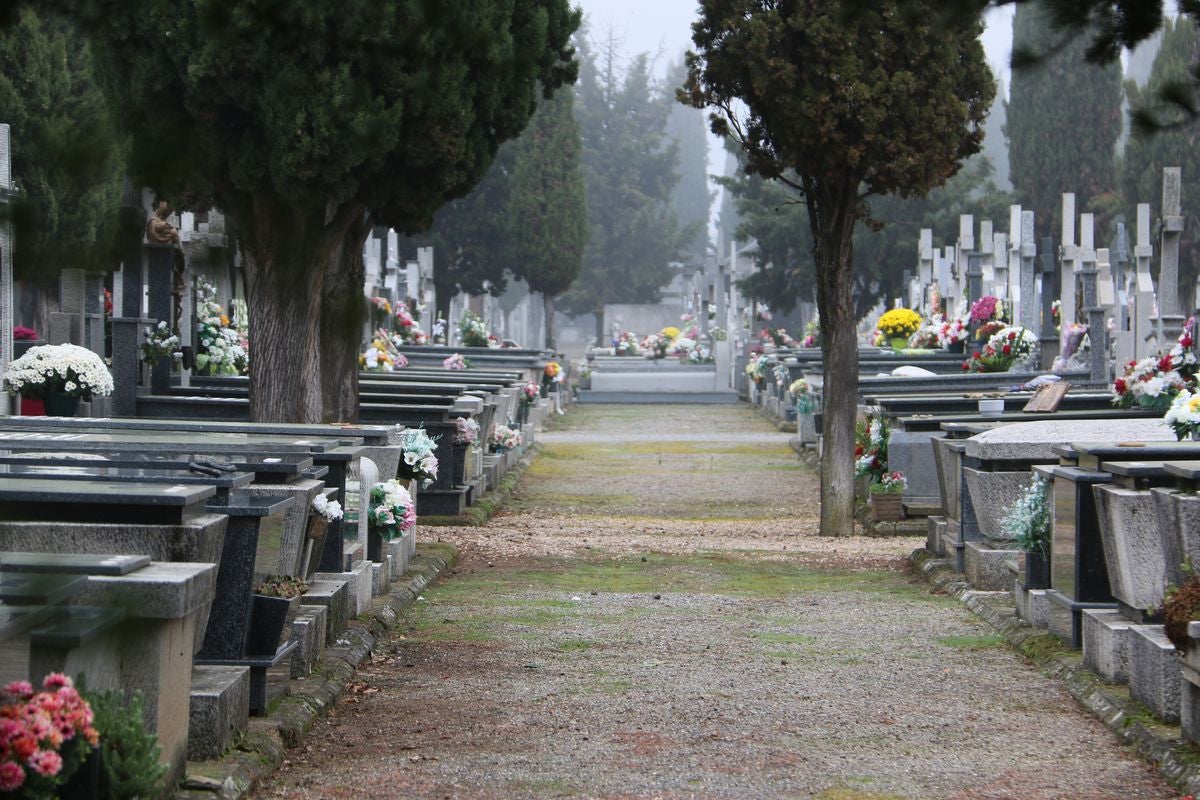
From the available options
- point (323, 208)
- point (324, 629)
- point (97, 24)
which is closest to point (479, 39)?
point (97, 24)

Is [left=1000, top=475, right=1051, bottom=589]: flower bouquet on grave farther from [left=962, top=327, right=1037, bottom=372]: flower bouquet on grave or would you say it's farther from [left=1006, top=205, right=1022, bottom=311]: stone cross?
[left=1006, top=205, right=1022, bottom=311]: stone cross

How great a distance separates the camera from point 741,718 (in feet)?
21.5

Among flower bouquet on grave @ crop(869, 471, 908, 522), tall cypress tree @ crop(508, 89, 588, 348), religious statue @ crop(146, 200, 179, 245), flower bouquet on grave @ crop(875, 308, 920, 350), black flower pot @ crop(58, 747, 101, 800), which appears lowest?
flower bouquet on grave @ crop(869, 471, 908, 522)

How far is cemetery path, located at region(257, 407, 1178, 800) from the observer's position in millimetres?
5605

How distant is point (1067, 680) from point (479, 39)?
3.94 metres

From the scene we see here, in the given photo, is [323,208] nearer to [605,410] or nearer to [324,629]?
[324,629]

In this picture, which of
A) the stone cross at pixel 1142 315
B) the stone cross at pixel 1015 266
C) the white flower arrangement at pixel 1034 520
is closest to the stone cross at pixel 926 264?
the stone cross at pixel 1015 266

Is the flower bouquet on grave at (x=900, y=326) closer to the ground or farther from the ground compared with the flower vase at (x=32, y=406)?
farther from the ground

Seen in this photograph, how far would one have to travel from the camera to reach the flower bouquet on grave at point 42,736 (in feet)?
12.6

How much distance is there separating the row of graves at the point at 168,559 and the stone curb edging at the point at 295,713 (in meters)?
0.06

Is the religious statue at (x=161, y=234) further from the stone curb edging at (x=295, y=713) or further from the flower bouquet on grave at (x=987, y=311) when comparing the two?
the flower bouquet on grave at (x=987, y=311)

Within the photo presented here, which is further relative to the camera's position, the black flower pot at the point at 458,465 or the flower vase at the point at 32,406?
the black flower pot at the point at 458,465

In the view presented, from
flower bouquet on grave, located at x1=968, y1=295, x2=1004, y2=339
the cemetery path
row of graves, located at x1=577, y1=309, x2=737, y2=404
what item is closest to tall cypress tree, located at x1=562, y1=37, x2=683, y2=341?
row of graves, located at x1=577, y1=309, x2=737, y2=404

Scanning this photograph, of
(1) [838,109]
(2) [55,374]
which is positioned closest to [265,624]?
(2) [55,374]
